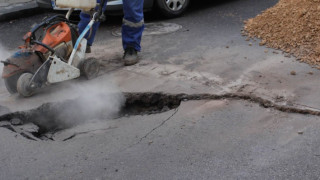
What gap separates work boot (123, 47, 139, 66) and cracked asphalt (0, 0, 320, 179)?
0.28 ft

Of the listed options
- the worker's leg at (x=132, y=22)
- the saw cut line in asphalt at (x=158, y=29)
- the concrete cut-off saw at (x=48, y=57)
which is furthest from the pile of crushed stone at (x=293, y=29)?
the concrete cut-off saw at (x=48, y=57)

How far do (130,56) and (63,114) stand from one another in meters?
1.42

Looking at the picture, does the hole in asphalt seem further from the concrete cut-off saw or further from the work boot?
the work boot

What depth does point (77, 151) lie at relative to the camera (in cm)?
326

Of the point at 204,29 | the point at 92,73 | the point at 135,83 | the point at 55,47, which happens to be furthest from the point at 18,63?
the point at 204,29

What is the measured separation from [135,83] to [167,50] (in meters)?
1.25

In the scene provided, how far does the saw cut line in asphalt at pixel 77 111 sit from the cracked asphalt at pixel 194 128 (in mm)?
51

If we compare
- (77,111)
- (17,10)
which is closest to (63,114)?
(77,111)

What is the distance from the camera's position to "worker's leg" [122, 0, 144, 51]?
16.1 ft

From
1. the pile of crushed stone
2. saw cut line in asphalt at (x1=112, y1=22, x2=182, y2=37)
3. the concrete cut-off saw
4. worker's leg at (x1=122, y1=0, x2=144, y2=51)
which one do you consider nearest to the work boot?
worker's leg at (x1=122, y1=0, x2=144, y2=51)

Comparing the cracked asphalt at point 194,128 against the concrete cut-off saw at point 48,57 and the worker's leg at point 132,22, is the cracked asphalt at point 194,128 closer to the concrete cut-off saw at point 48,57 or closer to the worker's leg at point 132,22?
the concrete cut-off saw at point 48,57

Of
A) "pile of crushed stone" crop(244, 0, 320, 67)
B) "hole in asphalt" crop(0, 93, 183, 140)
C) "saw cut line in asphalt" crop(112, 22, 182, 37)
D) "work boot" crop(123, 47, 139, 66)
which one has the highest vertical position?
"pile of crushed stone" crop(244, 0, 320, 67)

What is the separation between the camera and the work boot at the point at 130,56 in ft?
16.4

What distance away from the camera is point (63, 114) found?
3.96 meters
